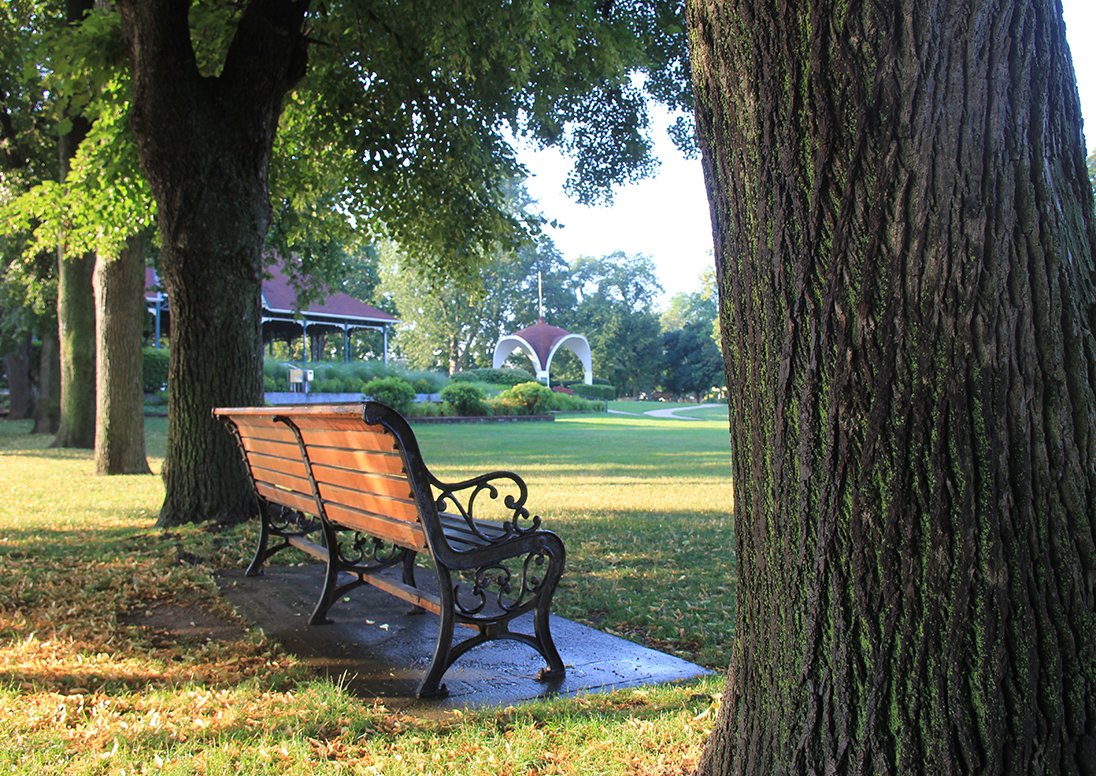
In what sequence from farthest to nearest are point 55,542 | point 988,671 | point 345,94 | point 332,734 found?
point 345,94, point 55,542, point 332,734, point 988,671

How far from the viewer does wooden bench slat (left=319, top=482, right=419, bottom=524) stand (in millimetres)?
3914

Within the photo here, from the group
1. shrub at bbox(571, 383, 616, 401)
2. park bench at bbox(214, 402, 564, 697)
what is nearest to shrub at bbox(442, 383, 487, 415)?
shrub at bbox(571, 383, 616, 401)

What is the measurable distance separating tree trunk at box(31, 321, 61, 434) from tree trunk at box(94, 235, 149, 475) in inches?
488

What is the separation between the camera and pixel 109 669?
395cm

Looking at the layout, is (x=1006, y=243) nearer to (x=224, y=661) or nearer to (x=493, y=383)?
(x=224, y=661)

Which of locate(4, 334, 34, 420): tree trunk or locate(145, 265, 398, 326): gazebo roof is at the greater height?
locate(145, 265, 398, 326): gazebo roof

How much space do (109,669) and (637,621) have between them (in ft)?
8.32

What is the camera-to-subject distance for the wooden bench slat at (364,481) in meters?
3.89

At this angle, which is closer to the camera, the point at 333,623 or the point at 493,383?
the point at 333,623

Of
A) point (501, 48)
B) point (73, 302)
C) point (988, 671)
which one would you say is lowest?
point (988, 671)

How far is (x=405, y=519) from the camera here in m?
3.98

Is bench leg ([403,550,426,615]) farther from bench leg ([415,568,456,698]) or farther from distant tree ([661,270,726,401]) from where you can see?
distant tree ([661,270,726,401])

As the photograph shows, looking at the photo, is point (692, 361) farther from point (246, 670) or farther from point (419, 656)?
point (246, 670)

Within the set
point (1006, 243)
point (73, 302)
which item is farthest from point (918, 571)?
point (73, 302)
